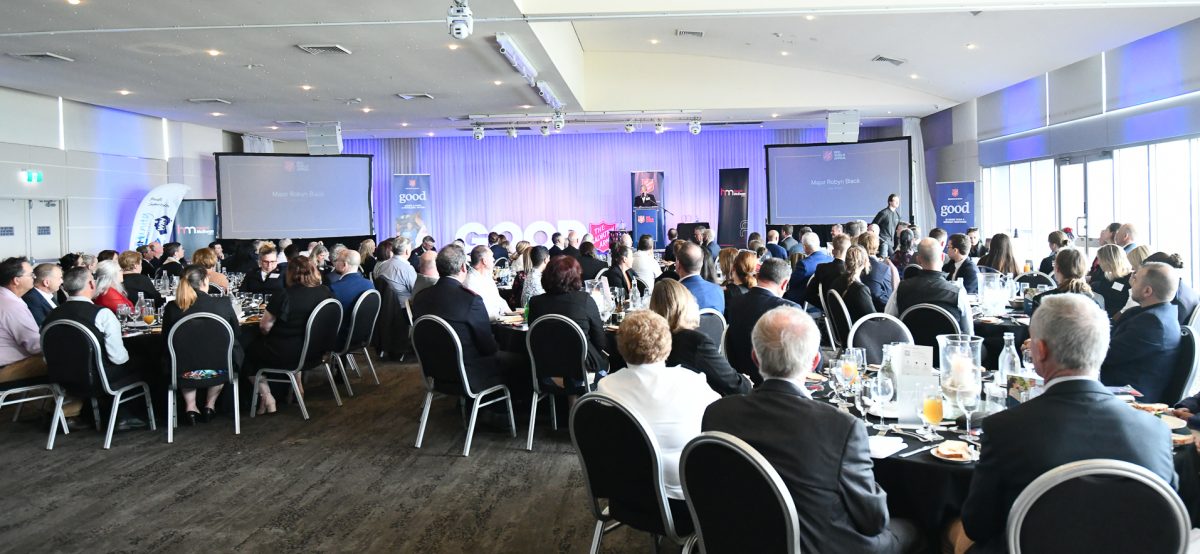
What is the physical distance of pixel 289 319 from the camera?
6359mm

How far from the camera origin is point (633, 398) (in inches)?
123

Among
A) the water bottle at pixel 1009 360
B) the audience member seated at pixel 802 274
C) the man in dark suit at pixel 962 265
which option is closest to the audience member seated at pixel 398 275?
the audience member seated at pixel 802 274

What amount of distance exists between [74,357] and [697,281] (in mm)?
4243

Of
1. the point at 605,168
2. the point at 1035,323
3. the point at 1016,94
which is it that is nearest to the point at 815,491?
the point at 1035,323

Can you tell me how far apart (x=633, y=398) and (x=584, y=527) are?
140 centimetres

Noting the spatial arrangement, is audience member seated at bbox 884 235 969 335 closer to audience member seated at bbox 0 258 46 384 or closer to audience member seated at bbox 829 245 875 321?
audience member seated at bbox 829 245 875 321

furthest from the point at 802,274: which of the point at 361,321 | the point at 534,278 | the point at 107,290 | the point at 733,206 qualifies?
the point at 733,206

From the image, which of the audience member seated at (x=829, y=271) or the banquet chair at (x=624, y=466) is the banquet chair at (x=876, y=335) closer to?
the banquet chair at (x=624, y=466)

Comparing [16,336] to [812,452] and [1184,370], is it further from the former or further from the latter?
[1184,370]

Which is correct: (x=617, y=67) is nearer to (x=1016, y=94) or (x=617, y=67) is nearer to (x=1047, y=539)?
(x=1016, y=94)

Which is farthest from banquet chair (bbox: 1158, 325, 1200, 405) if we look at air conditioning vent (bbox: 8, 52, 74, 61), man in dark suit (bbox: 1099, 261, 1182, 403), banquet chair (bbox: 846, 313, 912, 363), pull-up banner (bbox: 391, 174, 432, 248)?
pull-up banner (bbox: 391, 174, 432, 248)

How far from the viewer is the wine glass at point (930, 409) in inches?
116

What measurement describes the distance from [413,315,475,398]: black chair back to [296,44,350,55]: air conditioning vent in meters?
5.93

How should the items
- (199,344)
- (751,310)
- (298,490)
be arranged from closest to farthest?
(298,490)
(751,310)
(199,344)
